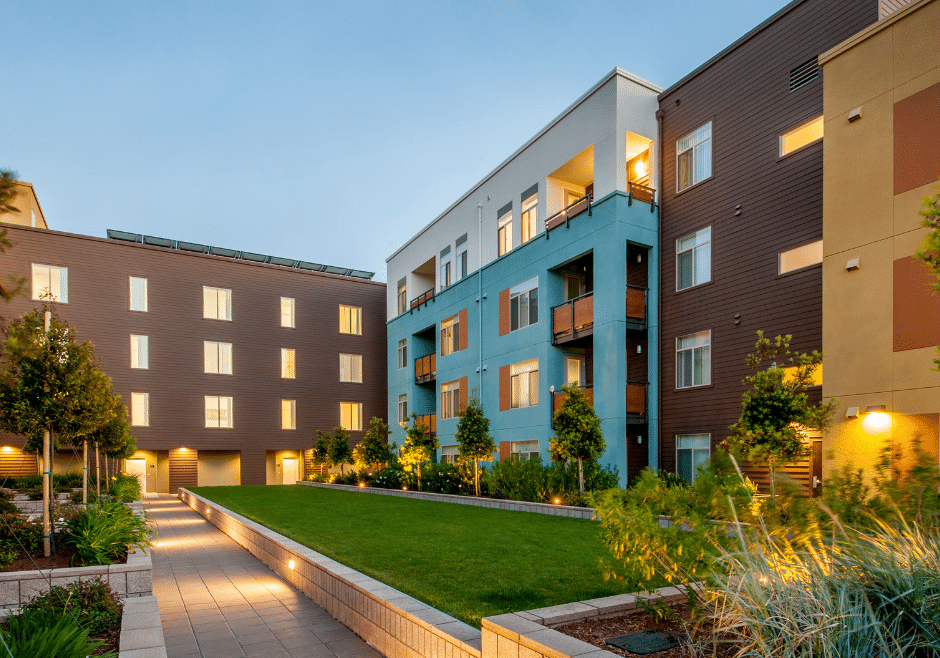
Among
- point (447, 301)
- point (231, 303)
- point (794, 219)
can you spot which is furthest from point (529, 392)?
point (231, 303)

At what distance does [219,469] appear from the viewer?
111 feet

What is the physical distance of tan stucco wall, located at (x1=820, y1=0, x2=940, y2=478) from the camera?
1083 cm

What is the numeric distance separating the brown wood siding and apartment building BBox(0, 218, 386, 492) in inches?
892

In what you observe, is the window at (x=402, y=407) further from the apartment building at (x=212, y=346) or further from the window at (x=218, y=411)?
the window at (x=218, y=411)

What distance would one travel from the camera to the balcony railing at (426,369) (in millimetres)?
29053

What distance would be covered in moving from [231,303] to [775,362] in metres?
27.7

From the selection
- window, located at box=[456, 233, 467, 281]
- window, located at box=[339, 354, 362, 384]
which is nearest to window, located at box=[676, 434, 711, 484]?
window, located at box=[456, 233, 467, 281]

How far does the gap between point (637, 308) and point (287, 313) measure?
22.9 m

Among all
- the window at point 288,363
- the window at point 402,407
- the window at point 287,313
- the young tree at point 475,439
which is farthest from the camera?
the window at point 287,313

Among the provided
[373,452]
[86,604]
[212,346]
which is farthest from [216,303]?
[86,604]

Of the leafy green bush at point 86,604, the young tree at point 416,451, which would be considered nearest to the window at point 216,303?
the young tree at point 416,451

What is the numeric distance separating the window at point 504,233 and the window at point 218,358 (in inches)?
686

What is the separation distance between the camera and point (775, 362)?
14469 mm

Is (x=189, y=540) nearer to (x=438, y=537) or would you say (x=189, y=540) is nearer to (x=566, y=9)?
(x=438, y=537)
